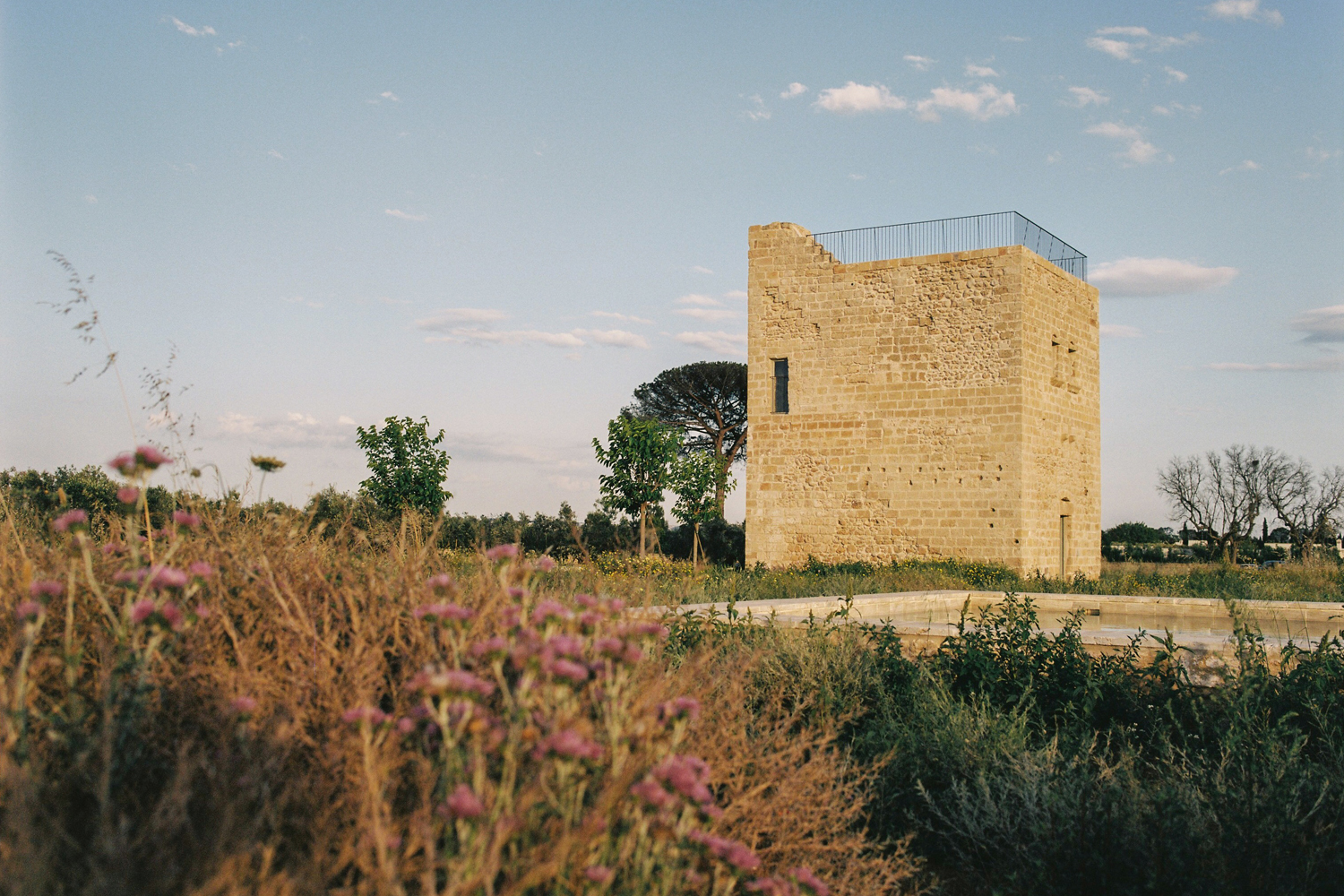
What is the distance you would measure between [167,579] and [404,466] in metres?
17.3

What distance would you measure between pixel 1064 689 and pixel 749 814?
2.46 metres

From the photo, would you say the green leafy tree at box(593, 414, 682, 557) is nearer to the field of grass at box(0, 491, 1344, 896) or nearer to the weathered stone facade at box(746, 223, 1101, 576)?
the weathered stone facade at box(746, 223, 1101, 576)

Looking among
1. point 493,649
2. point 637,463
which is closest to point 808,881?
point 493,649

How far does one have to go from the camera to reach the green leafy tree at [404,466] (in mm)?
18547

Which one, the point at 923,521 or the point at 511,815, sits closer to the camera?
the point at 511,815

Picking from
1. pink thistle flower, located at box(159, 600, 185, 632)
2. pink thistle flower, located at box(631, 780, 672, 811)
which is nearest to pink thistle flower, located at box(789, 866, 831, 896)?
pink thistle flower, located at box(631, 780, 672, 811)

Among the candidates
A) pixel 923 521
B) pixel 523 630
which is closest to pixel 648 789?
pixel 523 630

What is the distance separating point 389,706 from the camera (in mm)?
2326

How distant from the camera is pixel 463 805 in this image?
141cm

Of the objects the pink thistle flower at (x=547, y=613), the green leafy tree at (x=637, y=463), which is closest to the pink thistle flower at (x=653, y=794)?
the pink thistle flower at (x=547, y=613)

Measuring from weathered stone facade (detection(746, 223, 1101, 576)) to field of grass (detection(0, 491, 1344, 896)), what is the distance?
34.5 ft

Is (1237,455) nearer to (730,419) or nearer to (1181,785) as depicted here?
(730,419)

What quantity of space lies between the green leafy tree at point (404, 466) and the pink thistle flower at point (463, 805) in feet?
57.7

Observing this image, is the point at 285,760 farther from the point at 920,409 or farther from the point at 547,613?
the point at 920,409
